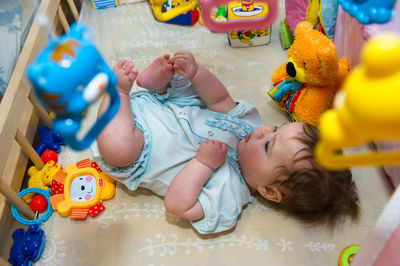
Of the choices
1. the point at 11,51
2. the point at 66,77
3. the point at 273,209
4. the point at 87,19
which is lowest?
the point at 273,209

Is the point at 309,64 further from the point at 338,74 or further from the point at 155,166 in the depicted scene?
the point at 155,166

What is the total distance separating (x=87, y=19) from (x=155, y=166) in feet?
2.54

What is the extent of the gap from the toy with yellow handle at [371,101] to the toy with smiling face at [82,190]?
2.27 ft

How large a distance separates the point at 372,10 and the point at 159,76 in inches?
22.1

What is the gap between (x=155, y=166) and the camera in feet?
2.76

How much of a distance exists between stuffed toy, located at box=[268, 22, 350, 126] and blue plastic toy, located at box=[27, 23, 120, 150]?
632 mm

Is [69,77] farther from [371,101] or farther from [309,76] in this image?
[309,76]

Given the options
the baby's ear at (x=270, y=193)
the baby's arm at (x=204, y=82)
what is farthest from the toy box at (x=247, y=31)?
the baby's ear at (x=270, y=193)

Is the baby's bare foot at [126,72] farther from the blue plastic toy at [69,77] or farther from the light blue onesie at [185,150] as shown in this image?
the blue plastic toy at [69,77]

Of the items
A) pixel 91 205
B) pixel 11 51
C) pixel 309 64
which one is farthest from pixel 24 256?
pixel 309 64

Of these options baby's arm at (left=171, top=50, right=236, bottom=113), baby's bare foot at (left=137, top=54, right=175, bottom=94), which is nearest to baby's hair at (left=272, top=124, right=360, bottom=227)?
baby's arm at (left=171, top=50, right=236, bottom=113)

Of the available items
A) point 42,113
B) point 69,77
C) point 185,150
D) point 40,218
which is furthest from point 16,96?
point 69,77

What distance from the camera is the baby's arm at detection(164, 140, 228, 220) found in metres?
0.78

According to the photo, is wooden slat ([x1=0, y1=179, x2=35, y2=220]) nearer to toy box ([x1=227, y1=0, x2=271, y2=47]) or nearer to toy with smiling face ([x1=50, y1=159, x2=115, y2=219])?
toy with smiling face ([x1=50, y1=159, x2=115, y2=219])
